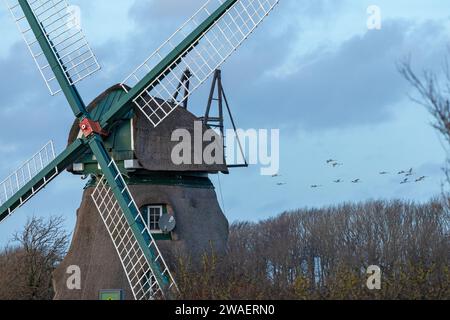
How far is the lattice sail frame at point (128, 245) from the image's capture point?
2100cm

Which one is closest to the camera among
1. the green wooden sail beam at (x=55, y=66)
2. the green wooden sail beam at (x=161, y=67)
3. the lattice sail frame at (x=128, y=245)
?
the lattice sail frame at (x=128, y=245)

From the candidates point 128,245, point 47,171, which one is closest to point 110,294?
point 128,245

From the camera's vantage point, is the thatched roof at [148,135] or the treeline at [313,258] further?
the thatched roof at [148,135]

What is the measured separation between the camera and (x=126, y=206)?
69.0 feet

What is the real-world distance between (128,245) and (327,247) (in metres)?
15.1

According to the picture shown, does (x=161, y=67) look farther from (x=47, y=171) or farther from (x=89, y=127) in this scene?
(x=47, y=171)

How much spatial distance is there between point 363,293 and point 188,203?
8033 mm

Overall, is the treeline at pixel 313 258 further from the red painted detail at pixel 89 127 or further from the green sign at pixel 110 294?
the red painted detail at pixel 89 127

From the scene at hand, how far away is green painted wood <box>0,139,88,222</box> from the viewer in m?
21.8

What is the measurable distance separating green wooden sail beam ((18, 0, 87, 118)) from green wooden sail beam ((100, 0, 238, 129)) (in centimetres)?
56

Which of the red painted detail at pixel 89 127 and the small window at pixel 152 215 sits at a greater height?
the red painted detail at pixel 89 127

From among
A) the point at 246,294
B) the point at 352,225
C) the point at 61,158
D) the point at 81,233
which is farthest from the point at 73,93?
the point at 352,225

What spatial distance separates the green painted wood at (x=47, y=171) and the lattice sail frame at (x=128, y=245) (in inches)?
28.6

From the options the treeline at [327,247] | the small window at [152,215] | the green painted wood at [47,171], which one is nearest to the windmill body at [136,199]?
the small window at [152,215]
